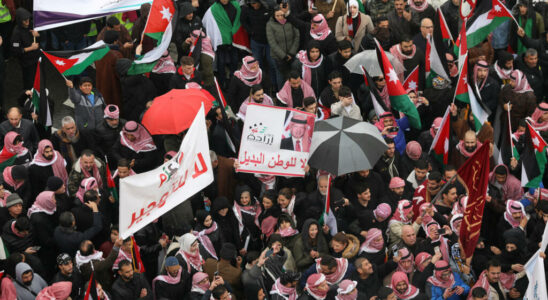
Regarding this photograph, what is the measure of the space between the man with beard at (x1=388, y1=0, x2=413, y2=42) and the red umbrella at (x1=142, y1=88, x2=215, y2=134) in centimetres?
358

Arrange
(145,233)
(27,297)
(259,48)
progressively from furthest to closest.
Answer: (259,48)
(145,233)
(27,297)

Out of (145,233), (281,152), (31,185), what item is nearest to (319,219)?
(281,152)

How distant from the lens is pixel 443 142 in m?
16.4

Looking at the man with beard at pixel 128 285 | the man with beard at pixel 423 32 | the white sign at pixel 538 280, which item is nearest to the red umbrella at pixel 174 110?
the man with beard at pixel 128 285

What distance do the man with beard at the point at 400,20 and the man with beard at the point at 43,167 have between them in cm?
570

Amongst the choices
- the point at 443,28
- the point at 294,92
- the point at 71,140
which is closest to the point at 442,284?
the point at 294,92

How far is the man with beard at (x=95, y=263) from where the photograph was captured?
13.9 meters

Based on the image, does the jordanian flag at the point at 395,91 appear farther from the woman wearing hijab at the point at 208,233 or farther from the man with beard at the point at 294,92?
the woman wearing hijab at the point at 208,233

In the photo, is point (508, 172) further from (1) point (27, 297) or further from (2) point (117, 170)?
(1) point (27, 297)

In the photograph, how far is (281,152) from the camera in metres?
15.3

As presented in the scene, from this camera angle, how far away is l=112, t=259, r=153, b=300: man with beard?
1352 cm

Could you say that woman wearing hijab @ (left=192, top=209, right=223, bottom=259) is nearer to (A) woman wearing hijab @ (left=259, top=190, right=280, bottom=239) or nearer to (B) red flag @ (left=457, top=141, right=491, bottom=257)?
(A) woman wearing hijab @ (left=259, top=190, right=280, bottom=239)

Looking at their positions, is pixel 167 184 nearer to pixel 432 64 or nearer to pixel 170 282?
pixel 170 282

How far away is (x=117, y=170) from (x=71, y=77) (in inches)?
95.0
